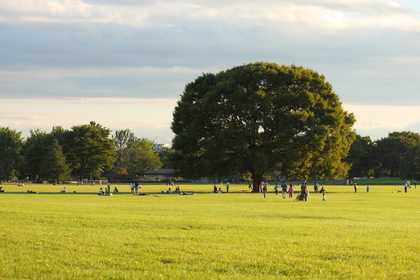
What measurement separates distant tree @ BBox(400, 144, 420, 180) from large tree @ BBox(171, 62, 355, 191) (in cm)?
7334

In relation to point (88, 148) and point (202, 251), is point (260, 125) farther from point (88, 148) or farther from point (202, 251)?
point (88, 148)

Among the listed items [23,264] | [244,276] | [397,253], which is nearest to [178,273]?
[244,276]

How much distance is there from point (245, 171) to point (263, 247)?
61152mm

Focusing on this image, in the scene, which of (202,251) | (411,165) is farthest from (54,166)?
(202,251)

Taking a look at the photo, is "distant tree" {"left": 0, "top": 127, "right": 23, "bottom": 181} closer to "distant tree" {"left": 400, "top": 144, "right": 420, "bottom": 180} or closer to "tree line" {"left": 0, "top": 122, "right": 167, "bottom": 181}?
"tree line" {"left": 0, "top": 122, "right": 167, "bottom": 181}

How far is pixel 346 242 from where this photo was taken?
16.7 meters

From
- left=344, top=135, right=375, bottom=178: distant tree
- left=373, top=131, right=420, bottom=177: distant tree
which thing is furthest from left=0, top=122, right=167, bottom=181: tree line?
left=373, top=131, right=420, bottom=177: distant tree

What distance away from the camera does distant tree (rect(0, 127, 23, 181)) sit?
14925 centimetres

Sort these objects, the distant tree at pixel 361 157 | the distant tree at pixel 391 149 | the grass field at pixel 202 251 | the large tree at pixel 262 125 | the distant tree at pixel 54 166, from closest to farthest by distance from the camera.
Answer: the grass field at pixel 202 251, the large tree at pixel 262 125, the distant tree at pixel 54 166, the distant tree at pixel 361 157, the distant tree at pixel 391 149

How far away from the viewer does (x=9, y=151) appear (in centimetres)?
14988

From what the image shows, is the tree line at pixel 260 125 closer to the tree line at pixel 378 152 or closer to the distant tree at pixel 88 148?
the distant tree at pixel 88 148

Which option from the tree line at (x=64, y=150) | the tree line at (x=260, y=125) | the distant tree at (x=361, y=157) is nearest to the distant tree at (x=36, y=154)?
the tree line at (x=64, y=150)

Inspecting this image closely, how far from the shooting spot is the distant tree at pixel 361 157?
171 metres

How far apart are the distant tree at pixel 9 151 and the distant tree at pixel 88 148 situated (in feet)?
45.1
